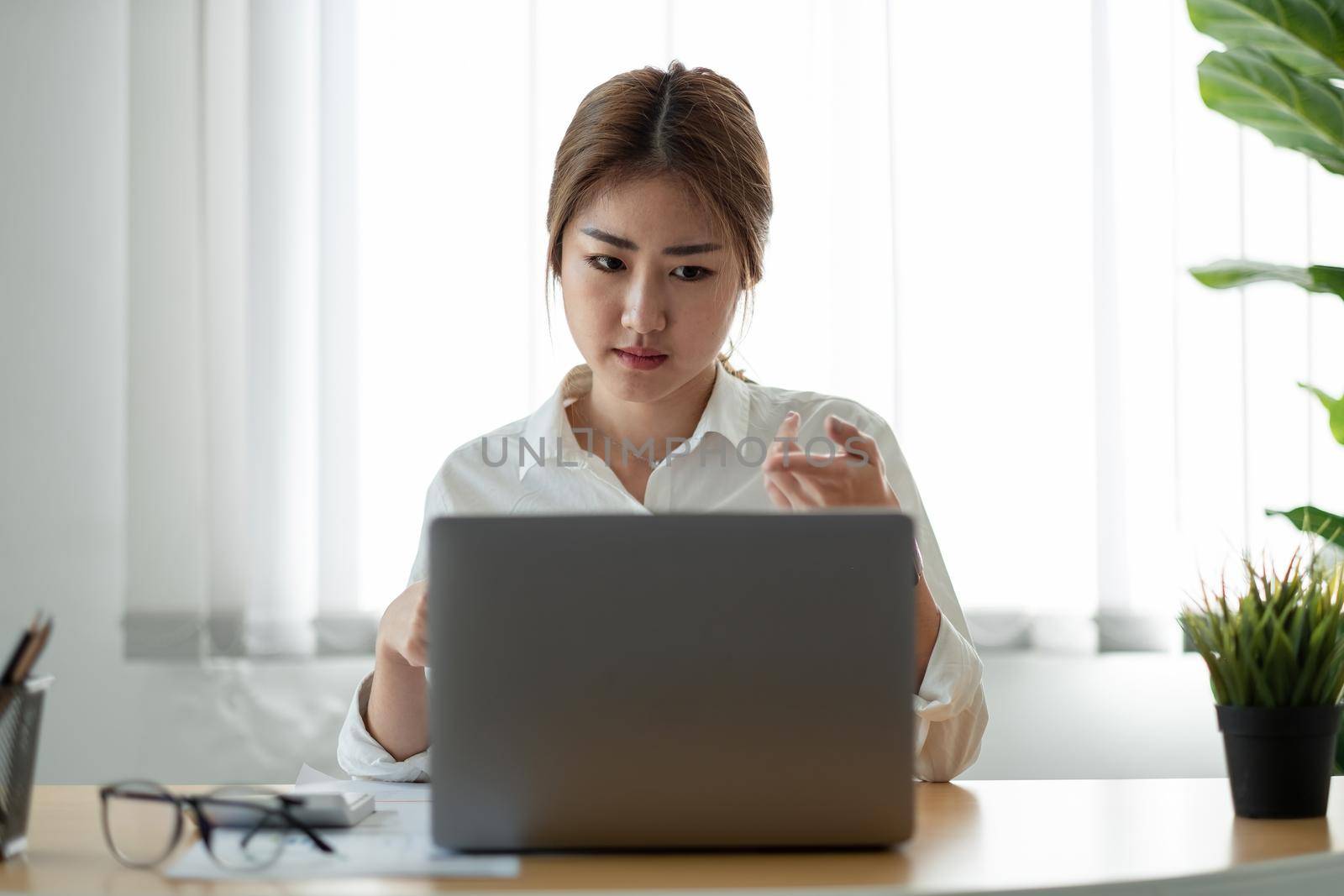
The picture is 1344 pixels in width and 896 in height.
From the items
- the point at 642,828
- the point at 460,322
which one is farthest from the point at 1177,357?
the point at 642,828

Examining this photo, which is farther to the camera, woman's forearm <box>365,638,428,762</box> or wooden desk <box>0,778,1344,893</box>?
woman's forearm <box>365,638,428,762</box>

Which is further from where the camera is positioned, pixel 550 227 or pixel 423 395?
pixel 423 395

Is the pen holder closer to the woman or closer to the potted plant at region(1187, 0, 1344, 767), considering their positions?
the woman

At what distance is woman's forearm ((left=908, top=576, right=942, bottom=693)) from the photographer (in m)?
1.10

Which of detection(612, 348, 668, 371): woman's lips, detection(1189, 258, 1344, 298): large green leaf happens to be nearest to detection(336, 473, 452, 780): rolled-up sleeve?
detection(612, 348, 668, 371): woman's lips

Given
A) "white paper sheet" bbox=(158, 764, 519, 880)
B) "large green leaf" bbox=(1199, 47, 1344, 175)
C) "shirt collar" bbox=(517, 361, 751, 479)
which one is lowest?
"white paper sheet" bbox=(158, 764, 519, 880)

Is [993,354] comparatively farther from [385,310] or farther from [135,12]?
[135,12]

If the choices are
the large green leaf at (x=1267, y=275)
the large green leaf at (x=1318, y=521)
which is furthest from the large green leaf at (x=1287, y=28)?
the large green leaf at (x=1318, y=521)

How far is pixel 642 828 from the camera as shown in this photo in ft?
2.39

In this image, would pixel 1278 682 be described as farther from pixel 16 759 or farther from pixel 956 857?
pixel 16 759

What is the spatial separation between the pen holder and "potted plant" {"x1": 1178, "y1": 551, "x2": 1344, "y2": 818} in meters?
0.82

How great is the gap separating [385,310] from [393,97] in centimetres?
40

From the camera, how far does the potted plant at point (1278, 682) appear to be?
2.78ft

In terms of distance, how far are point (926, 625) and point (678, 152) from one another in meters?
0.61
